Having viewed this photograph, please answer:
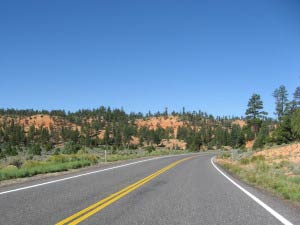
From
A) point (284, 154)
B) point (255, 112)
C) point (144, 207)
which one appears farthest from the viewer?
→ point (255, 112)

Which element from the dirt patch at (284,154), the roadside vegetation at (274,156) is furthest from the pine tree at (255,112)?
the dirt patch at (284,154)

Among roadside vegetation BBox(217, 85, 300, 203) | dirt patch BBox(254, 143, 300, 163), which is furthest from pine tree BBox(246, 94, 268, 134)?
dirt patch BBox(254, 143, 300, 163)

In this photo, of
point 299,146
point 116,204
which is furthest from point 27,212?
point 299,146

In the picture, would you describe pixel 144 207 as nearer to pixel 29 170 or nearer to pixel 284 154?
pixel 29 170

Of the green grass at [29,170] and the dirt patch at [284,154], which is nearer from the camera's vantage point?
the green grass at [29,170]

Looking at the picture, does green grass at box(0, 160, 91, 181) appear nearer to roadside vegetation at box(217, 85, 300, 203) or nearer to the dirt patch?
roadside vegetation at box(217, 85, 300, 203)

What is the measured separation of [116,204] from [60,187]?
3884 mm

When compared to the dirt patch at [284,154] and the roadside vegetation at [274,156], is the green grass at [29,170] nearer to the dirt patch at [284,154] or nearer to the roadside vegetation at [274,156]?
the roadside vegetation at [274,156]

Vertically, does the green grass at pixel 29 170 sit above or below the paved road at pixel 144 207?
above

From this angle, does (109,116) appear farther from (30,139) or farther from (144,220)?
(144,220)

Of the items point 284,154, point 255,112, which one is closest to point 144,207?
point 284,154

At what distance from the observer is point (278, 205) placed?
32.8 ft

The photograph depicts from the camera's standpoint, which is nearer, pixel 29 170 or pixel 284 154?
pixel 29 170

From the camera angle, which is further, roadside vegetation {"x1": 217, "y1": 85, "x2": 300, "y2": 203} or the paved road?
roadside vegetation {"x1": 217, "y1": 85, "x2": 300, "y2": 203}
